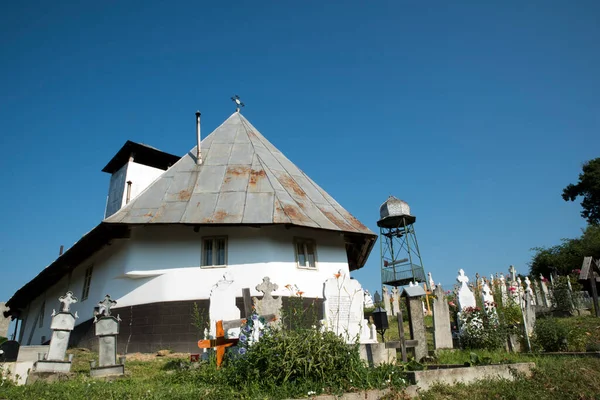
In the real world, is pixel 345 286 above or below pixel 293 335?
above

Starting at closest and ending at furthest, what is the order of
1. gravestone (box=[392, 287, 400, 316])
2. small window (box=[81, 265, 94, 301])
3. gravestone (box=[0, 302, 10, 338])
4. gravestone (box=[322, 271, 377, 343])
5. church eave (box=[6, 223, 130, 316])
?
gravestone (box=[322, 271, 377, 343]) → church eave (box=[6, 223, 130, 316]) → small window (box=[81, 265, 94, 301]) → gravestone (box=[392, 287, 400, 316]) → gravestone (box=[0, 302, 10, 338])

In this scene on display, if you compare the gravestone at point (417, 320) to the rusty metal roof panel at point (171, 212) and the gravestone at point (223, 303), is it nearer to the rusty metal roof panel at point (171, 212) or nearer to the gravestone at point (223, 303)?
the gravestone at point (223, 303)

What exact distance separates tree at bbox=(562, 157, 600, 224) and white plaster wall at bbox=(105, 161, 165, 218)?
48271 millimetres

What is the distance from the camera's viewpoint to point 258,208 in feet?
45.0

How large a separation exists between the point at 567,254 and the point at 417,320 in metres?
32.5

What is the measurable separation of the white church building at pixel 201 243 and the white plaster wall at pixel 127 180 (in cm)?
444

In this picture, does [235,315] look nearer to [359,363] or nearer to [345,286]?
[345,286]

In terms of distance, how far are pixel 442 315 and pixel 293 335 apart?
617cm

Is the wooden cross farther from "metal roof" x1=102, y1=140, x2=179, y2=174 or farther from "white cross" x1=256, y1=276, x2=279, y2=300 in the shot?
"metal roof" x1=102, y1=140, x2=179, y2=174

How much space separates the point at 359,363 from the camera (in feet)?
21.7

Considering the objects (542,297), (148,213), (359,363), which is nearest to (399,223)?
(542,297)

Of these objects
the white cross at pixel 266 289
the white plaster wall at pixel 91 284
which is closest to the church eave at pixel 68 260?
the white plaster wall at pixel 91 284

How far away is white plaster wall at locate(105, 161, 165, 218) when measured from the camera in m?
20.7

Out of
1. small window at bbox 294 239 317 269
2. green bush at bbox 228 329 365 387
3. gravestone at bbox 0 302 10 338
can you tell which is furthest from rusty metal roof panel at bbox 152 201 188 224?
gravestone at bbox 0 302 10 338
